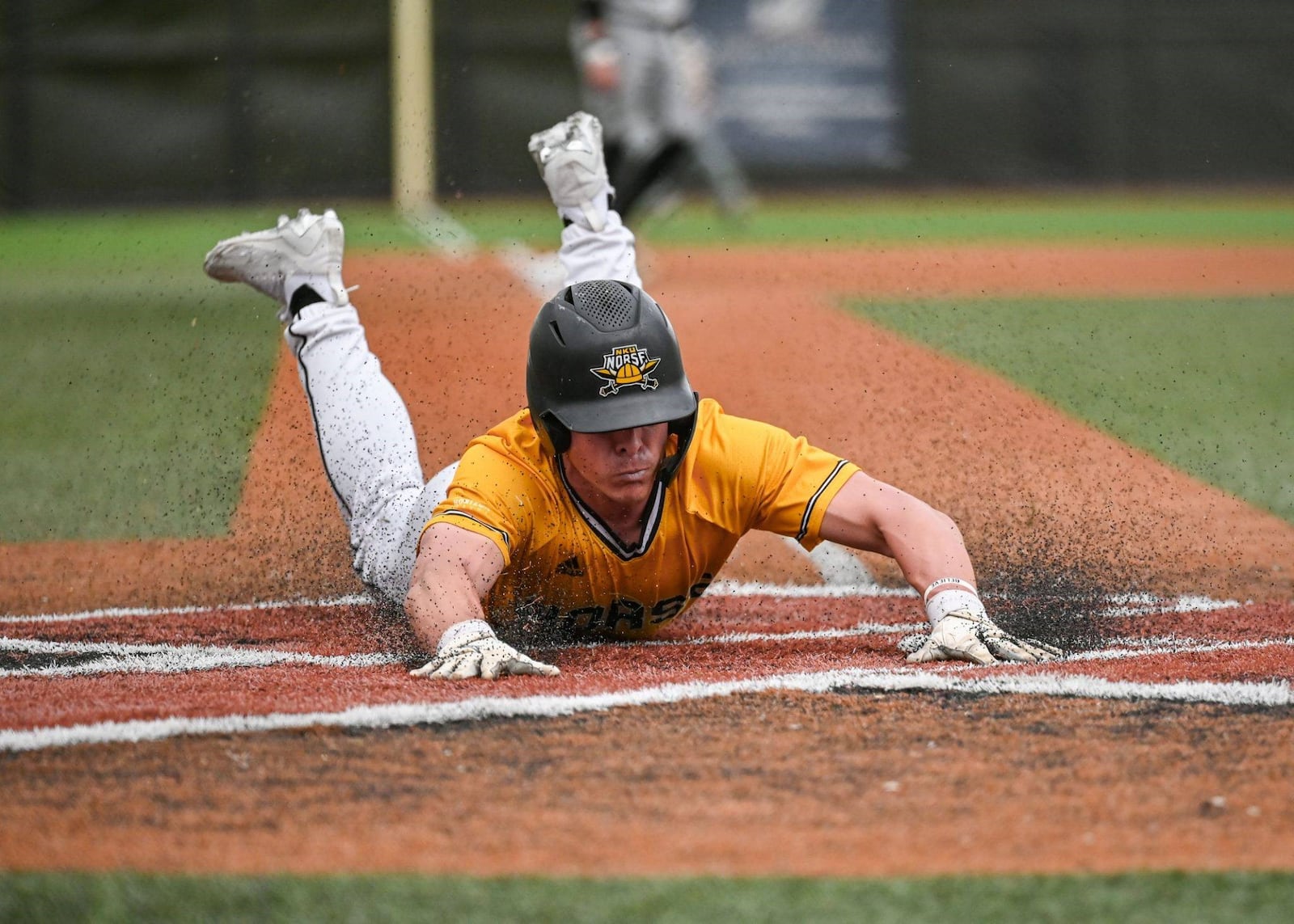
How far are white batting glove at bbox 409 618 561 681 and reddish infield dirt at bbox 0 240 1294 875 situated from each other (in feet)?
0.24

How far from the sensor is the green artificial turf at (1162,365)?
268 inches

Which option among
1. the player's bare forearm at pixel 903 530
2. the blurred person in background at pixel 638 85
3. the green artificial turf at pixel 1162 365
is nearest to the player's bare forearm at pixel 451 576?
the player's bare forearm at pixel 903 530

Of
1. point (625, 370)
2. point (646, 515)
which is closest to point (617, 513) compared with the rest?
point (646, 515)

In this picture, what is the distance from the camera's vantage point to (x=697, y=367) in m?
8.48

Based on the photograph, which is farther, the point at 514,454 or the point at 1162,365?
the point at 1162,365

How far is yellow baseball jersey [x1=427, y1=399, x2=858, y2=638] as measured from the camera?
3791 mm

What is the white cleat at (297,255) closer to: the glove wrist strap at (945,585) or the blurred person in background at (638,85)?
the glove wrist strap at (945,585)

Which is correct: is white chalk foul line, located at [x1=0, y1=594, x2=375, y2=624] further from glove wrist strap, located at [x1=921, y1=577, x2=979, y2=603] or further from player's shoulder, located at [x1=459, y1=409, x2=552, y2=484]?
glove wrist strap, located at [x1=921, y1=577, x2=979, y2=603]

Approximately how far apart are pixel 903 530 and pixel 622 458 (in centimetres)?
70

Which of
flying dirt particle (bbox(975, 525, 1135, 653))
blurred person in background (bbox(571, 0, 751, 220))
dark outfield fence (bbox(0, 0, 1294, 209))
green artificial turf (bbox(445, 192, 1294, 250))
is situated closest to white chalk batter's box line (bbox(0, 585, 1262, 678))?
flying dirt particle (bbox(975, 525, 1135, 653))

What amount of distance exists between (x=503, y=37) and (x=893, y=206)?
463 centimetres

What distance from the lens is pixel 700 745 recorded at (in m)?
3.12

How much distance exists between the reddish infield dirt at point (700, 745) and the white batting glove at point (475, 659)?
7 cm

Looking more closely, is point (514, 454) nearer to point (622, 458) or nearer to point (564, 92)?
point (622, 458)
